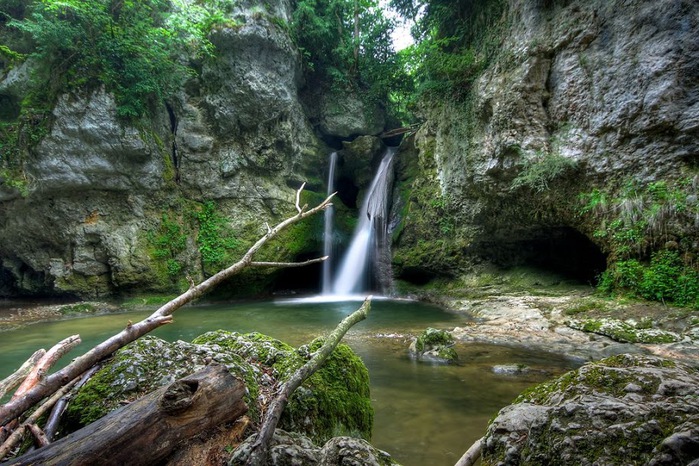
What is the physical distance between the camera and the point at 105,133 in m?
11.1

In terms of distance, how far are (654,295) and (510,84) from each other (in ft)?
19.4

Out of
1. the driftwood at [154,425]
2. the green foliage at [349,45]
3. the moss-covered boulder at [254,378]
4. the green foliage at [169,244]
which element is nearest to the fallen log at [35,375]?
the moss-covered boulder at [254,378]

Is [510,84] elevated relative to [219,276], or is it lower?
elevated

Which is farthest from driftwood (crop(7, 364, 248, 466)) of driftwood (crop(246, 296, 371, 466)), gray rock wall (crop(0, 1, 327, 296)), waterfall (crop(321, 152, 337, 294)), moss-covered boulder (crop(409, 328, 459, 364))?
waterfall (crop(321, 152, 337, 294))

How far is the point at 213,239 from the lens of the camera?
43.6 feet

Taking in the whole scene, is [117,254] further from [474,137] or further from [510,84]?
[510,84]

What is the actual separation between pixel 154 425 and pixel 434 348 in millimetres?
4660

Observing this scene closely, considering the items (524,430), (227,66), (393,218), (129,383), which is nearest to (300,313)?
(393,218)

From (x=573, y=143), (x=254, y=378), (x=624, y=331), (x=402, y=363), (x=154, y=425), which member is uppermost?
(x=573, y=143)

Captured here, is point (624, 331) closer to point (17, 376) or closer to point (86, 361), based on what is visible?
point (86, 361)

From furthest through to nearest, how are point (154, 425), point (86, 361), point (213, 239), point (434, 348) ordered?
point (213, 239)
point (434, 348)
point (86, 361)
point (154, 425)

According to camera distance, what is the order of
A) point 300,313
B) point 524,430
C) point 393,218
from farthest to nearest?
point 393,218
point 300,313
point 524,430

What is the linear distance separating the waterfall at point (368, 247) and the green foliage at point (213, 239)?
15.7 feet

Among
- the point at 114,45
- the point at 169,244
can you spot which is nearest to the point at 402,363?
the point at 169,244
